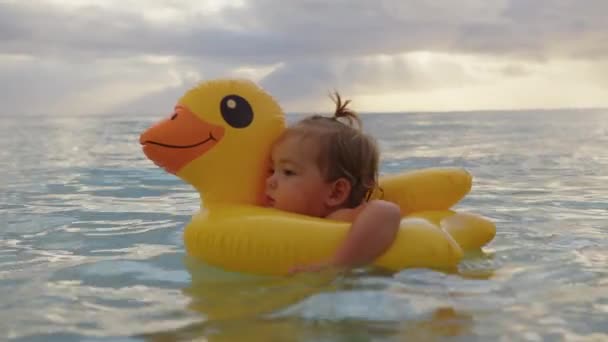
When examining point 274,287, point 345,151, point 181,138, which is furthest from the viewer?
point 181,138

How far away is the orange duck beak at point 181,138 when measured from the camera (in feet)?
12.6

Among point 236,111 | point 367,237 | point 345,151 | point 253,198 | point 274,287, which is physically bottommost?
point 274,287

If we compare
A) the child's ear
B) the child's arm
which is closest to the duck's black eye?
the child's ear

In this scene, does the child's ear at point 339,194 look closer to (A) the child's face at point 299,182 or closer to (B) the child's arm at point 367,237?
(A) the child's face at point 299,182

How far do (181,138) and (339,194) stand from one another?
846 millimetres

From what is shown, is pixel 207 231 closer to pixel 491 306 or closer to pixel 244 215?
pixel 244 215

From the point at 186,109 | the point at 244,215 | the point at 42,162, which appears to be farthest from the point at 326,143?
the point at 42,162

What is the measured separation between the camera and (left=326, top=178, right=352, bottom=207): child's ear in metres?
3.74

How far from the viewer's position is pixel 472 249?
3963mm

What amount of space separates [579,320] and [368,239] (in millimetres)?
953

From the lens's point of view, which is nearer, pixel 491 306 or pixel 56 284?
pixel 491 306

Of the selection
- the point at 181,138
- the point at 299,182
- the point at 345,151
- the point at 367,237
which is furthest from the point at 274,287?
the point at 181,138

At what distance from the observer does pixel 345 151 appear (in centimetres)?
369

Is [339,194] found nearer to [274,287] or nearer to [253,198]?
[253,198]
